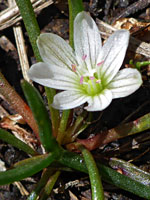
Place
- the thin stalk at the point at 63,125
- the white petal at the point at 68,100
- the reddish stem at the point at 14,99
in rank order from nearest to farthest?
the white petal at the point at 68,100 < the thin stalk at the point at 63,125 < the reddish stem at the point at 14,99

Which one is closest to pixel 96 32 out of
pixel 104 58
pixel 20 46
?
pixel 104 58

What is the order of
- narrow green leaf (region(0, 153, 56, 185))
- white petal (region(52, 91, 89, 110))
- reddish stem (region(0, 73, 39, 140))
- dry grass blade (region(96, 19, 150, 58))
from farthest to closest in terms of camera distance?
dry grass blade (region(96, 19, 150, 58)), reddish stem (region(0, 73, 39, 140)), white petal (region(52, 91, 89, 110)), narrow green leaf (region(0, 153, 56, 185))

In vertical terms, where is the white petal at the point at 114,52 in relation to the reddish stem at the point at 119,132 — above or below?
above

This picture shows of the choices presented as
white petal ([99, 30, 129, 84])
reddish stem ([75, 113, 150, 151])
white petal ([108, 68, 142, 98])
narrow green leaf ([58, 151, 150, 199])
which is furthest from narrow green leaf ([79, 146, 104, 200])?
white petal ([99, 30, 129, 84])

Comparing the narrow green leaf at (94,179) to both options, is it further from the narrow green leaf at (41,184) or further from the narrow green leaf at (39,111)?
the narrow green leaf at (41,184)

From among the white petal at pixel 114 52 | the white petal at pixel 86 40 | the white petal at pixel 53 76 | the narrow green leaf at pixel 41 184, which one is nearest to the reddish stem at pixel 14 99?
the narrow green leaf at pixel 41 184

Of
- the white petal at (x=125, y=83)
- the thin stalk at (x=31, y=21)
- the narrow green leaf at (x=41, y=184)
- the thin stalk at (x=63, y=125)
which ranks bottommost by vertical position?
the narrow green leaf at (x=41, y=184)

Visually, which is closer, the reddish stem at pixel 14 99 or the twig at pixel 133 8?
the reddish stem at pixel 14 99

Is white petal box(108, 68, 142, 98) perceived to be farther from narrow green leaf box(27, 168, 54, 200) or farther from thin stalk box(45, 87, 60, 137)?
narrow green leaf box(27, 168, 54, 200)
